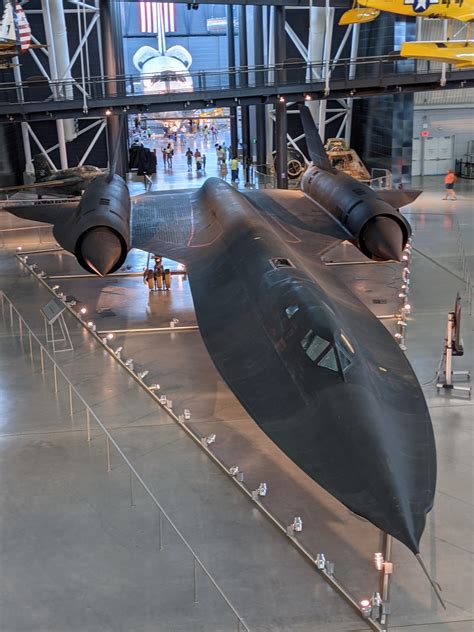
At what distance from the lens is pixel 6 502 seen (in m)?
8.25

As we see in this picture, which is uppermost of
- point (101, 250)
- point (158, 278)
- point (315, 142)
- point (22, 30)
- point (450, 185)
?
point (22, 30)

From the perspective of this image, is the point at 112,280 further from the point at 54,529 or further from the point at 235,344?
the point at 54,529

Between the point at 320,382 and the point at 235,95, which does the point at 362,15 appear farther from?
the point at 320,382

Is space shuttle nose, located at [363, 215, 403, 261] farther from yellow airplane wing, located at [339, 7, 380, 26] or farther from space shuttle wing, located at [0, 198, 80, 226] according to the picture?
yellow airplane wing, located at [339, 7, 380, 26]

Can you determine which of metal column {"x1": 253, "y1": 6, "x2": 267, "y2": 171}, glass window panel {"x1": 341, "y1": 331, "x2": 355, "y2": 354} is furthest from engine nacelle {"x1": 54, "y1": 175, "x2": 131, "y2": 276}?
metal column {"x1": 253, "y1": 6, "x2": 267, "y2": 171}

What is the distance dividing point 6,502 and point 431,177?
2951 cm

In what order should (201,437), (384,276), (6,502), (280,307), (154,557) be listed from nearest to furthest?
(154,557) < (6,502) < (280,307) < (201,437) < (384,276)

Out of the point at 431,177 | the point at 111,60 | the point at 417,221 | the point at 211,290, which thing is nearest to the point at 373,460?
the point at 211,290

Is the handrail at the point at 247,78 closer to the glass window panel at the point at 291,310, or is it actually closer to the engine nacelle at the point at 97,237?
the engine nacelle at the point at 97,237

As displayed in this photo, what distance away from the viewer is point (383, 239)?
46.8 feet

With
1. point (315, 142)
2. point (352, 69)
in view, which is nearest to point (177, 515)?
point (315, 142)

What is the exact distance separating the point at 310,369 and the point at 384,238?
723 cm

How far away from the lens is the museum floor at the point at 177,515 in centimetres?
642

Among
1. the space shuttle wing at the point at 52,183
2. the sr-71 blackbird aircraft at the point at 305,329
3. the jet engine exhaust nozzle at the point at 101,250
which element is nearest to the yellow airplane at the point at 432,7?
the sr-71 blackbird aircraft at the point at 305,329
